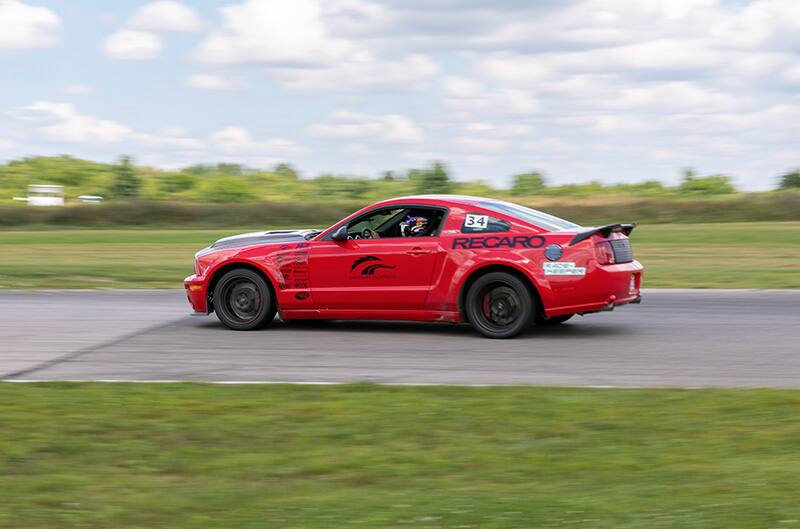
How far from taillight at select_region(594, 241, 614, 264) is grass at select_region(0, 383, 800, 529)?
316cm

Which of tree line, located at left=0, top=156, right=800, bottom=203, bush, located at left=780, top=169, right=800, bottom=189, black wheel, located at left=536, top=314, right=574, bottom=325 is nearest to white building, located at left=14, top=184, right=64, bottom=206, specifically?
tree line, located at left=0, top=156, right=800, bottom=203

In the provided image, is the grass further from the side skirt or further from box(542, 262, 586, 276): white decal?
the side skirt

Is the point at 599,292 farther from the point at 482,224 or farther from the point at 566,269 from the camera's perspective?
the point at 482,224

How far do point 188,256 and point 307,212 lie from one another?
20.4 metres

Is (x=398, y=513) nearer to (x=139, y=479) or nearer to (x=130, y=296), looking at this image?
(x=139, y=479)


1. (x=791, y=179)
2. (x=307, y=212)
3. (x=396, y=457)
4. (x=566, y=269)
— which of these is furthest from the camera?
(x=791, y=179)

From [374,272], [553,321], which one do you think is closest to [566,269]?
[553,321]

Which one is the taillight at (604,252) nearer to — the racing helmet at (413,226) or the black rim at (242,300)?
the racing helmet at (413,226)

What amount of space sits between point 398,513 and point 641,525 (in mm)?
1060

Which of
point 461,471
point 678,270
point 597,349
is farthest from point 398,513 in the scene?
point 678,270

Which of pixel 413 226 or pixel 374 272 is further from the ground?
pixel 413 226

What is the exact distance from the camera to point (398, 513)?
17.3ft

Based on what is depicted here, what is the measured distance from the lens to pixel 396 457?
6.36m

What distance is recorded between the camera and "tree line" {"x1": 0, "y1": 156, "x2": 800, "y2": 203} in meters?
53.8
